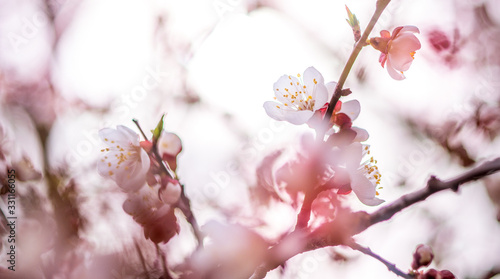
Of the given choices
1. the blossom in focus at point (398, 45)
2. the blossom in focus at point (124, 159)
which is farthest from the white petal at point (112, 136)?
the blossom in focus at point (398, 45)

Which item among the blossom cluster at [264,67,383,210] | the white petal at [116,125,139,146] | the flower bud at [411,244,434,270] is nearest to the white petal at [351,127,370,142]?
the blossom cluster at [264,67,383,210]

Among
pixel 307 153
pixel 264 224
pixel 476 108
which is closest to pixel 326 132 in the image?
pixel 307 153

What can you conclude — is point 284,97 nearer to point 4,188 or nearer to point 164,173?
point 164,173

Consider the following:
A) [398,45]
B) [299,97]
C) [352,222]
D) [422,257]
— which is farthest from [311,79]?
[422,257]

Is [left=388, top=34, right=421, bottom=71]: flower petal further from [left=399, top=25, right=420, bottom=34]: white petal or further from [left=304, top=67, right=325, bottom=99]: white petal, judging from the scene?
[left=304, top=67, right=325, bottom=99]: white petal

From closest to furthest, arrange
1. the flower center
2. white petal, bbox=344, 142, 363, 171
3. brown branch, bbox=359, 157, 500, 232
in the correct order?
brown branch, bbox=359, 157, 500, 232, white petal, bbox=344, 142, 363, 171, the flower center

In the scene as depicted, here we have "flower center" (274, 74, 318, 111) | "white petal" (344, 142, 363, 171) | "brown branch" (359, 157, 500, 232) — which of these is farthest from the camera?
"flower center" (274, 74, 318, 111)
